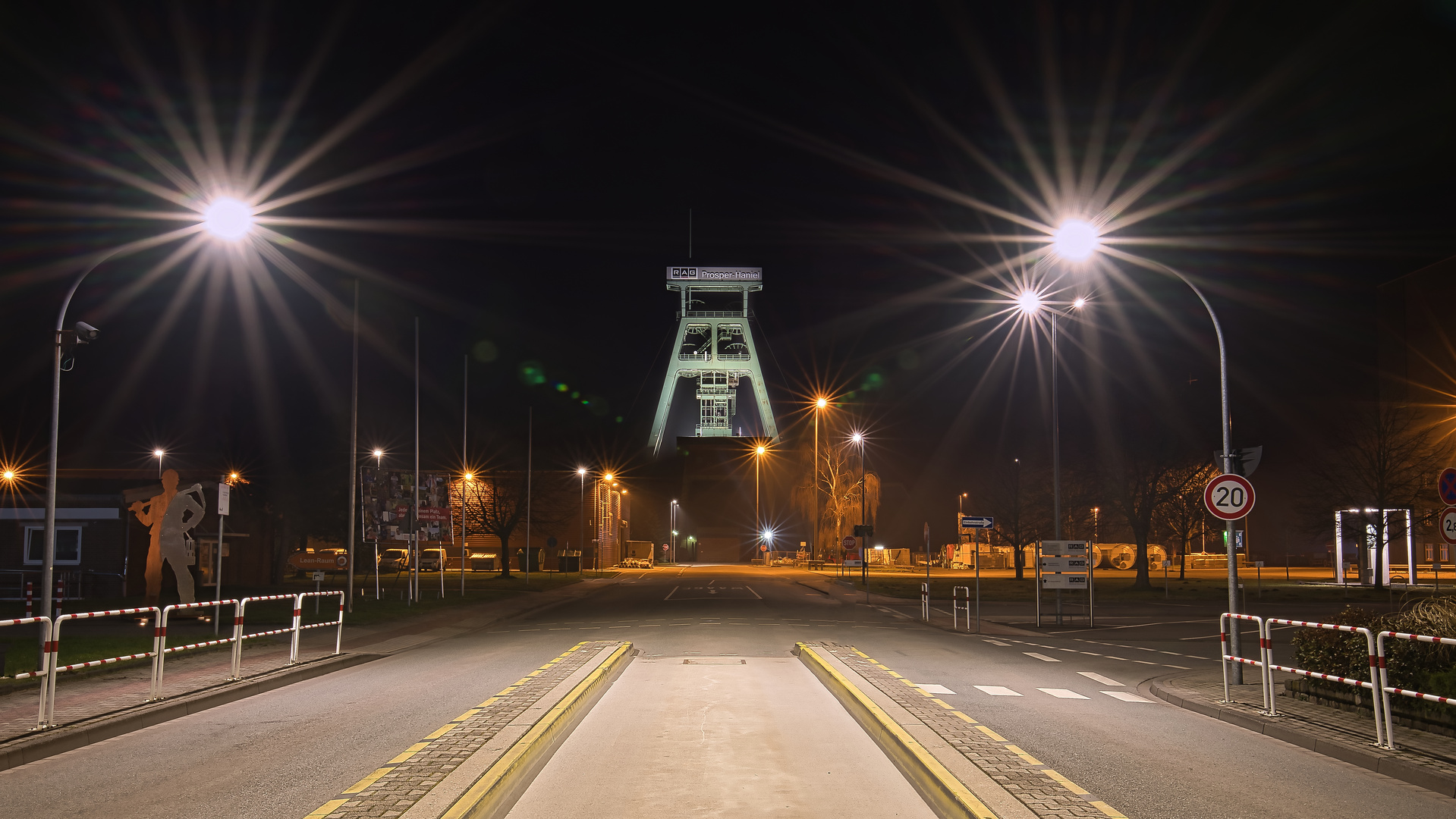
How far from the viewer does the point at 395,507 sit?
31062 mm

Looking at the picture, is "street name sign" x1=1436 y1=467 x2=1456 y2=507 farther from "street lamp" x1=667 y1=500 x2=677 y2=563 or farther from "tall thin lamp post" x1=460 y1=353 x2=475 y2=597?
"street lamp" x1=667 y1=500 x2=677 y2=563

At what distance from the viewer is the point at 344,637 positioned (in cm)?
2012

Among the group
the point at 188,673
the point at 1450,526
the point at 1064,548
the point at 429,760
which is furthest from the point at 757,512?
the point at 429,760

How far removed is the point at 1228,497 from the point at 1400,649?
145 inches

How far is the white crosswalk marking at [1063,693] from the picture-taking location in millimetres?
12039

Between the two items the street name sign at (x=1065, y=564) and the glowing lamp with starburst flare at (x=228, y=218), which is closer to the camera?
the glowing lamp with starburst flare at (x=228, y=218)

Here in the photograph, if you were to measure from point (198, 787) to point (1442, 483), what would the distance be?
14846mm

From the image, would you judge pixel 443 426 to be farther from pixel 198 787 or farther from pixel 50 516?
pixel 198 787

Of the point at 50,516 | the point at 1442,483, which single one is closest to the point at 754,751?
the point at 1442,483

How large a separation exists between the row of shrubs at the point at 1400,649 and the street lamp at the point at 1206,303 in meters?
1.06

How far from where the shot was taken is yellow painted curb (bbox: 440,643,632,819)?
6.07 metres

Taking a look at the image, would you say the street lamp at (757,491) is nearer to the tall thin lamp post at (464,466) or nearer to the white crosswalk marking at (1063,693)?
the tall thin lamp post at (464,466)

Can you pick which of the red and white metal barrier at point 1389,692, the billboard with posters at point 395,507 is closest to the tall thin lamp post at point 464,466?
the billboard with posters at point 395,507

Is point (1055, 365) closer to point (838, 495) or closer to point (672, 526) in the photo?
point (838, 495)
